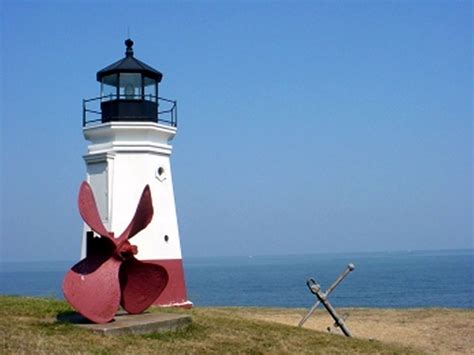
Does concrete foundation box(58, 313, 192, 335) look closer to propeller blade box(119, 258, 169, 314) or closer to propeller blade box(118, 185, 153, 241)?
propeller blade box(119, 258, 169, 314)

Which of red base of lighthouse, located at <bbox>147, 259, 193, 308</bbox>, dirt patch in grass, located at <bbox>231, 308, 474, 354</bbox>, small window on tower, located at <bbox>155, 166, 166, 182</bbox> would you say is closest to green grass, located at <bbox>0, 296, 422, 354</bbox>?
dirt patch in grass, located at <bbox>231, 308, 474, 354</bbox>

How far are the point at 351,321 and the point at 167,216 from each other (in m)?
6.75

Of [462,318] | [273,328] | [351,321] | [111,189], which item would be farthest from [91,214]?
[462,318]

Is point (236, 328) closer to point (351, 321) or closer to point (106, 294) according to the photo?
point (106, 294)

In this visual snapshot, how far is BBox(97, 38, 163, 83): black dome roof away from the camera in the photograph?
69.1 ft

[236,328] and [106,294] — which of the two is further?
[236,328]

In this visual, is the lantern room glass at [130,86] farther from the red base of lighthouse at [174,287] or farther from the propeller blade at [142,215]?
the propeller blade at [142,215]

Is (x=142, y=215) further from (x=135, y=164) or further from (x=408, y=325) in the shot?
(x=408, y=325)

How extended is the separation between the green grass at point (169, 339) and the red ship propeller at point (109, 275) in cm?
63

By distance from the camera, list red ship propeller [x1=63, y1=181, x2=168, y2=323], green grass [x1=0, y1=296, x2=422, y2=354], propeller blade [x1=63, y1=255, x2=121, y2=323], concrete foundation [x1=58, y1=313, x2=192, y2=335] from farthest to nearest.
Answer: red ship propeller [x1=63, y1=181, x2=168, y2=323] < propeller blade [x1=63, y1=255, x2=121, y2=323] < concrete foundation [x1=58, y1=313, x2=192, y2=335] < green grass [x1=0, y1=296, x2=422, y2=354]

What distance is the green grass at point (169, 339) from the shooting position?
11.7 m

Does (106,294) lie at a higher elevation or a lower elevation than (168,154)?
lower

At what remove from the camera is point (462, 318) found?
2228 centimetres

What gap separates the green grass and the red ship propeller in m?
0.63
